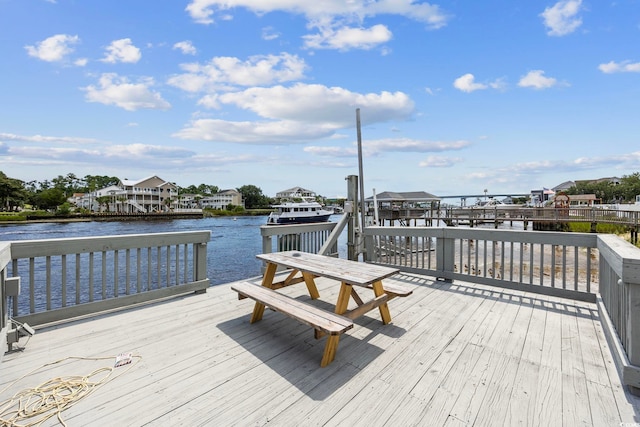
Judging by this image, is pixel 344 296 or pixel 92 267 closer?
pixel 344 296

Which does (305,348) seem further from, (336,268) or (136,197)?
(136,197)

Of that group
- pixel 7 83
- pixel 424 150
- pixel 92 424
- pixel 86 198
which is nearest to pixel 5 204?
pixel 86 198

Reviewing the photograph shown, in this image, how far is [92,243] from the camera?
9.55ft

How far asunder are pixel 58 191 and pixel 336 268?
7330cm

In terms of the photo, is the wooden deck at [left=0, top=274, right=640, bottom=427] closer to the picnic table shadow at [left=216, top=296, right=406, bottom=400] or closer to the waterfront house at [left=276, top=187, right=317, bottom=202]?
the picnic table shadow at [left=216, top=296, right=406, bottom=400]

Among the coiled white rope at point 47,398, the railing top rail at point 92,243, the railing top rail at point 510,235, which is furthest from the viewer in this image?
the railing top rail at point 510,235

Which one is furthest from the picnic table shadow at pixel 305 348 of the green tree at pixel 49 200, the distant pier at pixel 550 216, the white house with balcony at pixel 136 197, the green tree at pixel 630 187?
the green tree at pixel 630 187

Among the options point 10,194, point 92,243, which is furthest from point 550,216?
point 10,194

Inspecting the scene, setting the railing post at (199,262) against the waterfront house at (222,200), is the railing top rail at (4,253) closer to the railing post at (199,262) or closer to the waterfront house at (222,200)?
the railing post at (199,262)

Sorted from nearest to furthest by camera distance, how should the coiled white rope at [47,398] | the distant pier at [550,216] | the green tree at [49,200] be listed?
the coiled white rope at [47,398]
the distant pier at [550,216]
the green tree at [49,200]

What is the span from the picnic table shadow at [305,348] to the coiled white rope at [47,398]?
97 cm

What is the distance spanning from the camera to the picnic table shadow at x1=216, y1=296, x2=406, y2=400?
6.27ft

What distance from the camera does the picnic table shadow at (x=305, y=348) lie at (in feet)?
6.27

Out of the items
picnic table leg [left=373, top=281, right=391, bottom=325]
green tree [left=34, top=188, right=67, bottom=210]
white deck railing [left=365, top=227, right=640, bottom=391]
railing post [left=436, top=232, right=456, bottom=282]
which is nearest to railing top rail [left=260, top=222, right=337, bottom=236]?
white deck railing [left=365, top=227, right=640, bottom=391]
